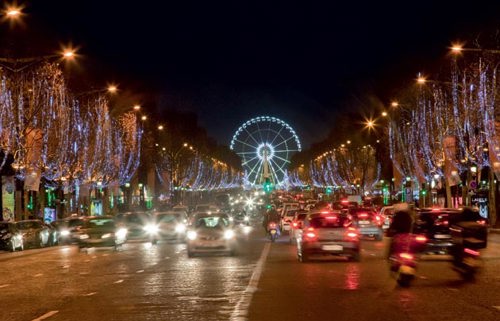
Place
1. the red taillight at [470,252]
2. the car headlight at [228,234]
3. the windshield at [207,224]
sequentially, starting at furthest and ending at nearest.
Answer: the windshield at [207,224] → the car headlight at [228,234] → the red taillight at [470,252]

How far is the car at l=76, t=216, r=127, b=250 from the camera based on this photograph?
39.5 m

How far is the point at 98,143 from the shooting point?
65938mm

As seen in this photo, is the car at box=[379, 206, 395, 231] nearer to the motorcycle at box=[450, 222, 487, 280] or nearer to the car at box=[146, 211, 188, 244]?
the car at box=[146, 211, 188, 244]

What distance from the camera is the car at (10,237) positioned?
1629 inches

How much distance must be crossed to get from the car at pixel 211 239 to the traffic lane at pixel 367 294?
19.7 feet

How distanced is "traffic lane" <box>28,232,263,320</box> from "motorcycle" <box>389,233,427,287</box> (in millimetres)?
3371

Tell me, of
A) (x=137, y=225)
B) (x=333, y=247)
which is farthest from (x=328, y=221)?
(x=137, y=225)

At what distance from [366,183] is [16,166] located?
7858 centimetres

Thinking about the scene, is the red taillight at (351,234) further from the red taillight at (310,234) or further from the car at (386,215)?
the car at (386,215)

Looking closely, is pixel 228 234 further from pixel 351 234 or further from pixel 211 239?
pixel 351 234

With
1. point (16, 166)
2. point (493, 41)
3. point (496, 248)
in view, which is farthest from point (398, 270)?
point (16, 166)

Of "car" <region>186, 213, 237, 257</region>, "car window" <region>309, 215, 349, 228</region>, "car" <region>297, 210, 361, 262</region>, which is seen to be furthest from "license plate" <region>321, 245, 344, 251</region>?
"car" <region>186, 213, 237, 257</region>

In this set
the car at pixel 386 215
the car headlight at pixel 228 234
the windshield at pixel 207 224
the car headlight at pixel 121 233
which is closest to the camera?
the car headlight at pixel 228 234

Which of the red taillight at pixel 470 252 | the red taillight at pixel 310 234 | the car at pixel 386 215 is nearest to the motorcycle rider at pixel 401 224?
the red taillight at pixel 470 252
